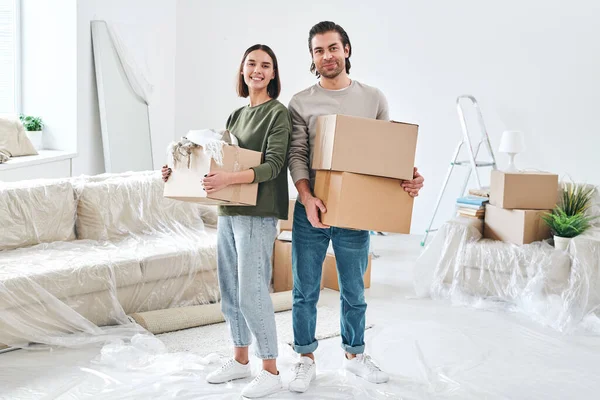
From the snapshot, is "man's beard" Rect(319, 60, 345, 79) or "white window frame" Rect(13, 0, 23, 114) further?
"white window frame" Rect(13, 0, 23, 114)

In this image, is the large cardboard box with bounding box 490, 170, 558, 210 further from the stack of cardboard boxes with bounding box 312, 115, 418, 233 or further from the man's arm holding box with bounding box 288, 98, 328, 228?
the man's arm holding box with bounding box 288, 98, 328, 228

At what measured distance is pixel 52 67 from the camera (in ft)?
16.7

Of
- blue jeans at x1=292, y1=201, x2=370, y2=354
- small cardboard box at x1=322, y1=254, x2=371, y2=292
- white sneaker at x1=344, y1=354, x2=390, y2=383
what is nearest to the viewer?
blue jeans at x1=292, y1=201, x2=370, y2=354

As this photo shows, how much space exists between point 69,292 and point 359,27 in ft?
12.0

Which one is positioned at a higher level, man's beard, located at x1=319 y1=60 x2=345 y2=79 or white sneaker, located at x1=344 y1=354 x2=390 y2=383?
man's beard, located at x1=319 y1=60 x2=345 y2=79

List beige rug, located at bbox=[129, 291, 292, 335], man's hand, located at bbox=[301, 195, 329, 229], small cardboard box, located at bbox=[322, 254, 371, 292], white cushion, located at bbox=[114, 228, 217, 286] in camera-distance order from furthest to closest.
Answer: small cardboard box, located at bbox=[322, 254, 371, 292] → white cushion, located at bbox=[114, 228, 217, 286] → beige rug, located at bbox=[129, 291, 292, 335] → man's hand, located at bbox=[301, 195, 329, 229]

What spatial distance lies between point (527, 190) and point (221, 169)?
2157mm

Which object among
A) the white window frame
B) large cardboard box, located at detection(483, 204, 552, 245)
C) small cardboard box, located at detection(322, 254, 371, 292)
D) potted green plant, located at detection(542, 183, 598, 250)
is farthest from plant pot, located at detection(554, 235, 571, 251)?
the white window frame

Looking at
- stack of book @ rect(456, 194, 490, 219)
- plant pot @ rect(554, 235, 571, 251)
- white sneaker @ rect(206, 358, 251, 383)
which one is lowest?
white sneaker @ rect(206, 358, 251, 383)

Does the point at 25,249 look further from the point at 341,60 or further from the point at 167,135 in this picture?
the point at 167,135

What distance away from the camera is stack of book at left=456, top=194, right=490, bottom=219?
4.11 meters

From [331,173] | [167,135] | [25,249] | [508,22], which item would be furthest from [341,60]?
[167,135]

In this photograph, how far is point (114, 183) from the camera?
3.73m

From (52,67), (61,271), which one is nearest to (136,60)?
(52,67)
